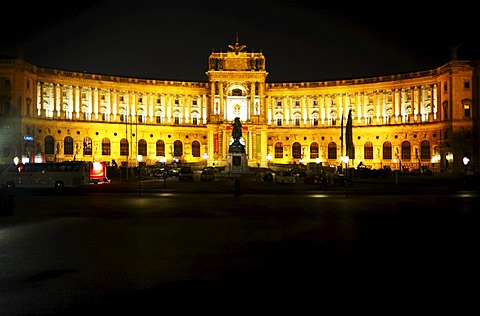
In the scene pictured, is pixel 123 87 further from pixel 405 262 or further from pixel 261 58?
pixel 405 262

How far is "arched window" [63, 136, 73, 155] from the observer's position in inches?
4136

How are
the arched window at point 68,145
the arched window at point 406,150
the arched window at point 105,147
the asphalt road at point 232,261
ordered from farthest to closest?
1. the arched window at point 105,147
2. the arched window at point 406,150
3. the arched window at point 68,145
4. the asphalt road at point 232,261

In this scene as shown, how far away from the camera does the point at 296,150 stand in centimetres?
11900

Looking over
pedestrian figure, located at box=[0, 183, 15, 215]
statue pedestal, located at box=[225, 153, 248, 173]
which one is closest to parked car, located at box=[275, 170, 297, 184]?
statue pedestal, located at box=[225, 153, 248, 173]

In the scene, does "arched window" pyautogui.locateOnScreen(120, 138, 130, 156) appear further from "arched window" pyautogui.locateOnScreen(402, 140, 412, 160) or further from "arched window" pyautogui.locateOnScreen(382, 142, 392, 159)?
"arched window" pyautogui.locateOnScreen(402, 140, 412, 160)

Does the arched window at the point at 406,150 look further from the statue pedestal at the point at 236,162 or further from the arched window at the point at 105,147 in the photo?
the arched window at the point at 105,147

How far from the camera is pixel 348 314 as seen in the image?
898 cm

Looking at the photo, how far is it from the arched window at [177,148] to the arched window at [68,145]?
24.3 meters

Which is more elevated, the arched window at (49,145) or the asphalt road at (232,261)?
the arched window at (49,145)

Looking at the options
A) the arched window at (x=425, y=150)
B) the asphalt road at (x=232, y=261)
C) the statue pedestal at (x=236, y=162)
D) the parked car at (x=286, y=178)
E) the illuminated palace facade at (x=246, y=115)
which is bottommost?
the asphalt road at (x=232, y=261)

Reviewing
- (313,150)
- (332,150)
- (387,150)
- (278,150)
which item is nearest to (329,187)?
(387,150)

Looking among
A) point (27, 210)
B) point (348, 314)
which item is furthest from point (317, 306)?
point (27, 210)

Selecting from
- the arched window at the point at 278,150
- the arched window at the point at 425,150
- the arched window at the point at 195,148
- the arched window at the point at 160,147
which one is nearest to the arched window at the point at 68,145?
the arched window at the point at 160,147

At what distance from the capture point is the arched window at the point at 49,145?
102 metres
